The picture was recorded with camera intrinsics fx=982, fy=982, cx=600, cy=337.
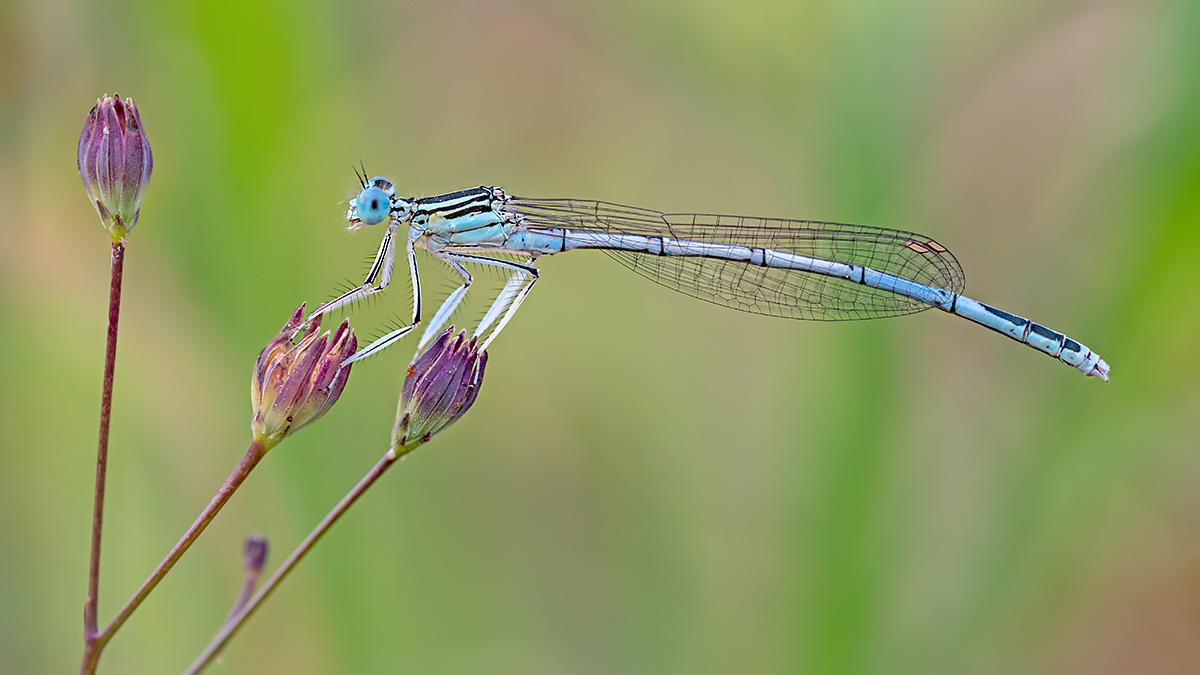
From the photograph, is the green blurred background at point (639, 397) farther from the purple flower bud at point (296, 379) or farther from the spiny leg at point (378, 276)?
the purple flower bud at point (296, 379)

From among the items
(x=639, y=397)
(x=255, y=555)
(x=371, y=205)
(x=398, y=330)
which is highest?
(x=371, y=205)

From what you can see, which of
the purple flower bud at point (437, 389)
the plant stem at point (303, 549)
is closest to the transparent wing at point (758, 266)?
the purple flower bud at point (437, 389)

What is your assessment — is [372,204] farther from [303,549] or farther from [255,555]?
[303,549]

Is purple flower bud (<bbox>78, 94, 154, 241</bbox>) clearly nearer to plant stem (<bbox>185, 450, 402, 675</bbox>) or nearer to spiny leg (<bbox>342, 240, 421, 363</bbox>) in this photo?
spiny leg (<bbox>342, 240, 421, 363</bbox>)

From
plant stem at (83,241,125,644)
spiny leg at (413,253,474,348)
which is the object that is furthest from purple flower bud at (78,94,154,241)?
spiny leg at (413,253,474,348)

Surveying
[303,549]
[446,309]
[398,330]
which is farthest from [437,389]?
[446,309]

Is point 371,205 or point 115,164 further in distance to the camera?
point 371,205

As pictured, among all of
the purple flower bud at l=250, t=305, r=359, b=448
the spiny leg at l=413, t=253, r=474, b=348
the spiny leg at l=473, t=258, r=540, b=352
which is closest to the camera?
the purple flower bud at l=250, t=305, r=359, b=448

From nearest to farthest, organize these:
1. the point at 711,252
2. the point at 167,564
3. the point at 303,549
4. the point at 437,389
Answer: the point at 167,564 → the point at 303,549 → the point at 437,389 → the point at 711,252
